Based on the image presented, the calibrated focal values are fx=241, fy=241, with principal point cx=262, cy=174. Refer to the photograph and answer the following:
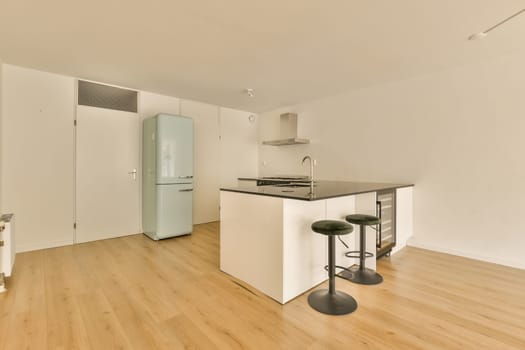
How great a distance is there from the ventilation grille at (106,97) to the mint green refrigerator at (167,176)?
1.31ft

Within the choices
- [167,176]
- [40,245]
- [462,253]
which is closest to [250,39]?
[167,176]

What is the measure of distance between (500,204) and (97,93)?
226 inches

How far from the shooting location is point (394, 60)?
300cm

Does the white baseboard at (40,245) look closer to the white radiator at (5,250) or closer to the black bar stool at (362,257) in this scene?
the white radiator at (5,250)

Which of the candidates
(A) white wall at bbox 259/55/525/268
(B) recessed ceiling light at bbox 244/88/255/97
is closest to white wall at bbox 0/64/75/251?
(B) recessed ceiling light at bbox 244/88/255/97

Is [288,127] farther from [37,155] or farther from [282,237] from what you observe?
[37,155]

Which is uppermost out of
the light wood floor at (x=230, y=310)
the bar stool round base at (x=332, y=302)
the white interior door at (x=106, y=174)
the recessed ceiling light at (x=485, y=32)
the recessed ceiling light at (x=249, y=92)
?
the recessed ceiling light at (x=249, y=92)

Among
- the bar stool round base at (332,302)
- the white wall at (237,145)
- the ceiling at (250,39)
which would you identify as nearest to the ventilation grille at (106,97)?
the ceiling at (250,39)

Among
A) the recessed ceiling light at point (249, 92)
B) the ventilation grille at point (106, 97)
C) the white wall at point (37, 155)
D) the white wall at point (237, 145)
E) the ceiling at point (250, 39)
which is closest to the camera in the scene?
the ceiling at point (250, 39)

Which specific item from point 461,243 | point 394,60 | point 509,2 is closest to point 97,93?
point 394,60

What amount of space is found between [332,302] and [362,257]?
697 millimetres

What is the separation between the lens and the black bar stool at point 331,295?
1.91 metres

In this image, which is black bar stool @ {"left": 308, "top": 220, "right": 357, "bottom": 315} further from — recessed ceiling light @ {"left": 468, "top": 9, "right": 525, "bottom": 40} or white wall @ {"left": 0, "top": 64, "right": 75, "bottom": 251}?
white wall @ {"left": 0, "top": 64, "right": 75, "bottom": 251}

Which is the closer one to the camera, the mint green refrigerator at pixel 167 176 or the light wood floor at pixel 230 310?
the light wood floor at pixel 230 310
